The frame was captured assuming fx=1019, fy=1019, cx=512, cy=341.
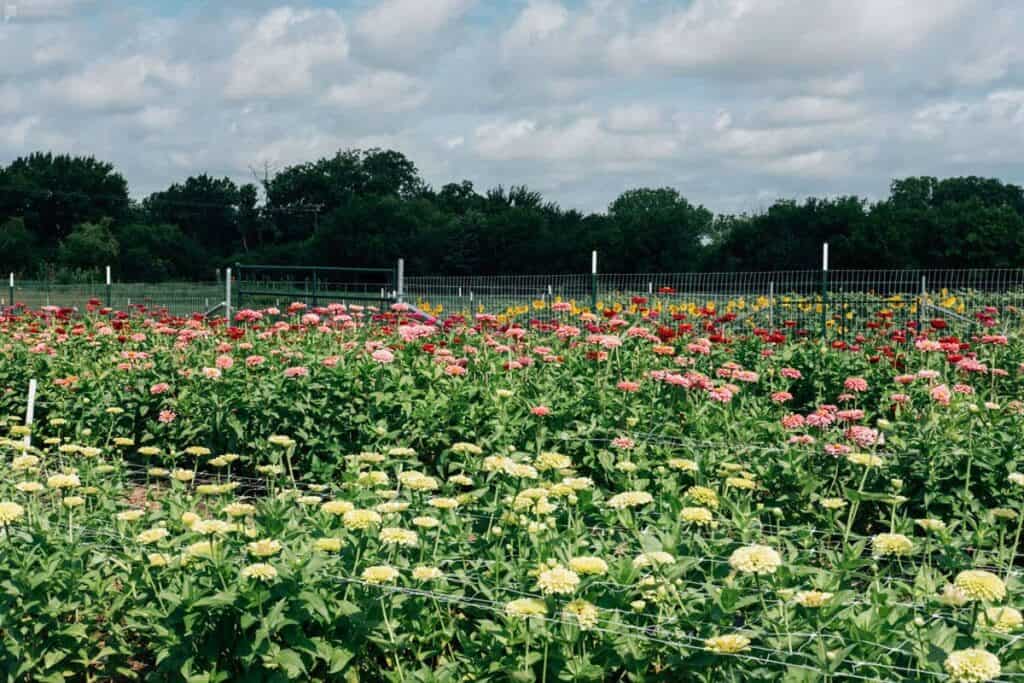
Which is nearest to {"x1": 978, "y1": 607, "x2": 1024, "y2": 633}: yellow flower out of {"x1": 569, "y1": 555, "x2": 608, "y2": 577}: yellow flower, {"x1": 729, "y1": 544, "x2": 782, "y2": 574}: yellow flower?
{"x1": 729, "y1": 544, "x2": 782, "y2": 574}: yellow flower

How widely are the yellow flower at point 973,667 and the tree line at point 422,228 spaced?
36.6 metres

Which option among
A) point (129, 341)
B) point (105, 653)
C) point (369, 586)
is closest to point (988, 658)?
point (369, 586)

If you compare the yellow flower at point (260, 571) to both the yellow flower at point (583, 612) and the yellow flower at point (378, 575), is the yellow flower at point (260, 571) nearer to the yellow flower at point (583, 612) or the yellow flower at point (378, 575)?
the yellow flower at point (378, 575)

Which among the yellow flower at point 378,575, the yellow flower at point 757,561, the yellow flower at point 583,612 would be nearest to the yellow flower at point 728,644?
the yellow flower at point 757,561

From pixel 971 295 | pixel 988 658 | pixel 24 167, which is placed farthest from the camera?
pixel 24 167

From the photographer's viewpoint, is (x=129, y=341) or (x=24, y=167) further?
(x=24, y=167)

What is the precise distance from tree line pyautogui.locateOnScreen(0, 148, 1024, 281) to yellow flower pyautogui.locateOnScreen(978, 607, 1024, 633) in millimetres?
36236

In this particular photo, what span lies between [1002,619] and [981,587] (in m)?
0.23

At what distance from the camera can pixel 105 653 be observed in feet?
10.0

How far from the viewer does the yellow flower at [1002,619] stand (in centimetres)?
237

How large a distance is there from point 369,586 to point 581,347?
469 cm

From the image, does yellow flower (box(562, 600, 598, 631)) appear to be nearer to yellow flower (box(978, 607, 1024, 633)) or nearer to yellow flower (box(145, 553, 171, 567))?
yellow flower (box(978, 607, 1024, 633))

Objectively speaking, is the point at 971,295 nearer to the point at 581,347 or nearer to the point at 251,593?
the point at 581,347

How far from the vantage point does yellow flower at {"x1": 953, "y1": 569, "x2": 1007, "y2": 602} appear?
2201 millimetres
